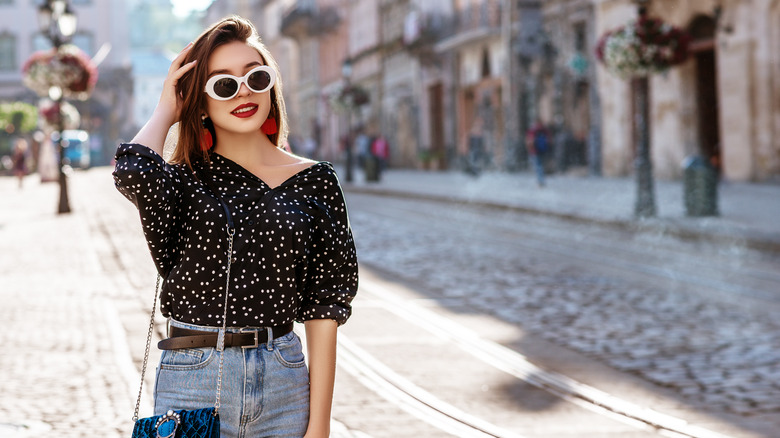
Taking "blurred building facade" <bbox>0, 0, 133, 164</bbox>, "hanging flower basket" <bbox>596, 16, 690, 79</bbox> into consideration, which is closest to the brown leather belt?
"hanging flower basket" <bbox>596, 16, 690, 79</bbox>

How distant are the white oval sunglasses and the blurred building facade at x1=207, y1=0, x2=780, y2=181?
20.7 m

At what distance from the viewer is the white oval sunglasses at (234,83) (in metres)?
2.55

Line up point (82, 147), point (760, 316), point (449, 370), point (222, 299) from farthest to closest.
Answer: point (82, 147)
point (760, 316)
point (449, 370)
point (222, 299)

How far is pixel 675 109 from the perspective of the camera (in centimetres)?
2584

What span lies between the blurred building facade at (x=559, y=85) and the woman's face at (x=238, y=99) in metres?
20.6

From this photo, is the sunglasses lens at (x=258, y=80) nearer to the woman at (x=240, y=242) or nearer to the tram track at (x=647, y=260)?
the woman at (x=240, y=242)

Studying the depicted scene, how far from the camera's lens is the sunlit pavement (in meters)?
5.20

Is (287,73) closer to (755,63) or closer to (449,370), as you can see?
(755,63)

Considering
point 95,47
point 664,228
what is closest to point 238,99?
point 664,228

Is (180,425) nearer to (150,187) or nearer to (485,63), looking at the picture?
(150,187)

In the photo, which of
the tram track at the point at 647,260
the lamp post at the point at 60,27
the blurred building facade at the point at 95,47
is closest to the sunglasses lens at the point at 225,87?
the tram track at the point at 647,260

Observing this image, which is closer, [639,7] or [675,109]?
[639,7]

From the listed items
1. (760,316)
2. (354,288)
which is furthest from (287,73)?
(354,288)

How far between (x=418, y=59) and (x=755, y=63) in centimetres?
2245
